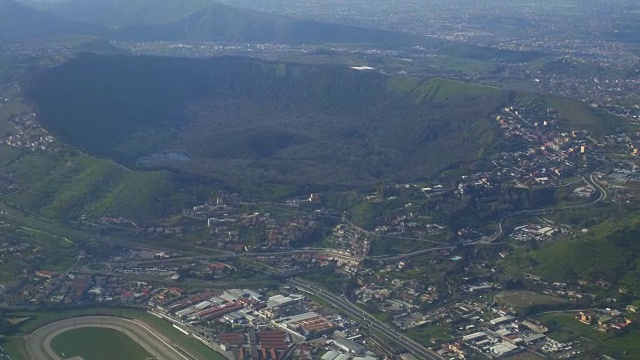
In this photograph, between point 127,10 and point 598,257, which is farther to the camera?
point 127,10

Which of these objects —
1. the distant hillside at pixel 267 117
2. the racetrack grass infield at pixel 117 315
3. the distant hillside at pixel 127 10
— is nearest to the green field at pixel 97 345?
the racetrack grass infield at pixel 117 315

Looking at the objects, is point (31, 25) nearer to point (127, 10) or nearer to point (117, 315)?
point (127, 10)

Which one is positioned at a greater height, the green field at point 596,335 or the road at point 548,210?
the road at point 548,210

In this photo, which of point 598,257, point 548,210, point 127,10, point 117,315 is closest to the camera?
point 117,315

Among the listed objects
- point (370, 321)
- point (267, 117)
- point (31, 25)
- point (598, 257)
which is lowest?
point (370, 321)

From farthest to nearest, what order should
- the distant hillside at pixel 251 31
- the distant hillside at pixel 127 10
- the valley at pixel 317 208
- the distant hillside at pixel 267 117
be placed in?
the distant hillside at pixel 127 10, the distant hillside at pixel 251 31, the distant hillside at pixel 267 117, the valley at pixel 317 208

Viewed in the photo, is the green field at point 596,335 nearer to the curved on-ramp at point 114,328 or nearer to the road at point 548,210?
the road at point 548,210

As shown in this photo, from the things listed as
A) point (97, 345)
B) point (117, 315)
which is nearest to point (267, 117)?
point (117, 315)

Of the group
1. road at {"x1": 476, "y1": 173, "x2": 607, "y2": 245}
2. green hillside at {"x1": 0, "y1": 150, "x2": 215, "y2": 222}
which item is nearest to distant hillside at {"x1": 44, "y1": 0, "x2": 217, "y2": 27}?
green hillside at {"x1": 0, "y1": 150, "x2": 215, "y2": 222}
